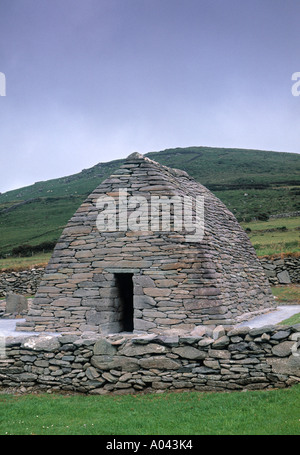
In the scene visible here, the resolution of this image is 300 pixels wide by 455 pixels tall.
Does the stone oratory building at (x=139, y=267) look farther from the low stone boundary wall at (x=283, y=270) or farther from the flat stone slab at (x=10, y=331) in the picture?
the low stone boundary wall at (x=283, y=270)

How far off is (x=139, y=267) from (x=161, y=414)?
511 cm

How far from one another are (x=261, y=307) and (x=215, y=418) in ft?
30.2

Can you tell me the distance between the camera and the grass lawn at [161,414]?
17.1ft

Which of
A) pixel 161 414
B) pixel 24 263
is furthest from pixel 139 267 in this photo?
pixel 24 263

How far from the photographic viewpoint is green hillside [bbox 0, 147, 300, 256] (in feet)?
192

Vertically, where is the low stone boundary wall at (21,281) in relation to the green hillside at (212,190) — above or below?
below

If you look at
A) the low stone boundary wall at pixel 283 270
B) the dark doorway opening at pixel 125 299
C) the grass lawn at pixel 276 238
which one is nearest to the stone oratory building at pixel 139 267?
the dark doorway opening at pixel 125 299

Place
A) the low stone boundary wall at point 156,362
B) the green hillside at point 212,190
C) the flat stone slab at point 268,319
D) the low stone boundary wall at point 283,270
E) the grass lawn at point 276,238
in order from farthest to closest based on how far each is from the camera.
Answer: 1. the green hillside at point 212,190
2. the grass lawn at point 276,238
3. the low stone boundary wall at point 283,270
4. the flat stone slab at point 268,319
5. the low stone boundary wall at point 156,362

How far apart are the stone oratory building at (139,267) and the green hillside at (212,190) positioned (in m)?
36.4

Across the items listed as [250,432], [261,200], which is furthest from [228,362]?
[261,200]

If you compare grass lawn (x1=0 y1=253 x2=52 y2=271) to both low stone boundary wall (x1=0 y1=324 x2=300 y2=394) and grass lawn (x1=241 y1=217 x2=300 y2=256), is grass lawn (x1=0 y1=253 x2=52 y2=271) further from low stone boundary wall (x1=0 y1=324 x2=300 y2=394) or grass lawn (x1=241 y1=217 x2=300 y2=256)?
low stone boundary wall (x1=0 y1=324 x2=300 y2=394)

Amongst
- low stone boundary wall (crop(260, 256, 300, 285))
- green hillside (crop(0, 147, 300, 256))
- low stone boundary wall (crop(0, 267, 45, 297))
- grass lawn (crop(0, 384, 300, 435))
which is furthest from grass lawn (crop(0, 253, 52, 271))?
grass lawn (crop(0, 384, 300, 435))

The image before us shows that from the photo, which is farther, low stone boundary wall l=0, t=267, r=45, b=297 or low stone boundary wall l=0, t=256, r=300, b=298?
low stone boundary wall l=0, t=267, r=45, b=297

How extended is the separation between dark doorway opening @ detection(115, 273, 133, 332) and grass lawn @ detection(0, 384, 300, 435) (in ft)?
14.5
